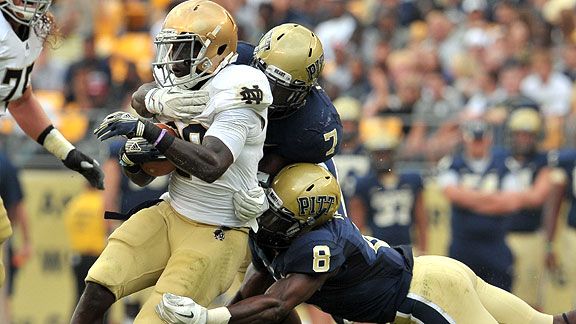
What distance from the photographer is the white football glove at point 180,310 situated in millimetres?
5793

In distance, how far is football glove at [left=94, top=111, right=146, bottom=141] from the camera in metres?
5.85

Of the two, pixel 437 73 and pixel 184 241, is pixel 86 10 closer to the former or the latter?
pixel 437 73

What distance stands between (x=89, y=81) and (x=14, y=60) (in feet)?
21.1

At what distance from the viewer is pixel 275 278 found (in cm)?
654

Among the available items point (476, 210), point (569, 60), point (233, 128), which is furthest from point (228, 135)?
point (569, 60)

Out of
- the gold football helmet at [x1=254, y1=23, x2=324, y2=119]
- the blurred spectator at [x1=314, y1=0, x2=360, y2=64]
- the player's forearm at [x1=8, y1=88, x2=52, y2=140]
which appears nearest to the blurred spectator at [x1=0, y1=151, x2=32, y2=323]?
the player's forearm at [x1=8, y1=88, x2=52, y2=140]

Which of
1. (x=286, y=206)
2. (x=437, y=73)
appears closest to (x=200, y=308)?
(x=286, y=206)

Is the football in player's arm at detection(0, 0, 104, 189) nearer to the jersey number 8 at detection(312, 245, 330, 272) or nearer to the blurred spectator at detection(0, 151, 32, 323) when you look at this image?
the jersey number 8 at detection(312, 245, 330, 272)

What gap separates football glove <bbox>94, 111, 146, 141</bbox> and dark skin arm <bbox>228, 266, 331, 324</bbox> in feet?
2.96

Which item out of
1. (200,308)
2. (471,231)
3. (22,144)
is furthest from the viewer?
(22,144)

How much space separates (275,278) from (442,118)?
5.12 m

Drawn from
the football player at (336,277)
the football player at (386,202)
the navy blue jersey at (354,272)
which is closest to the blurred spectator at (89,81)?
the football player at (386,202)

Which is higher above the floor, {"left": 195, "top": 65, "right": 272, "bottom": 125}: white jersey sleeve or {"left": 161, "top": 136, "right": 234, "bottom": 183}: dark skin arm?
{"left": 195, "top": 65, "right": 272, "bottom": 125}: white jersey sleeve

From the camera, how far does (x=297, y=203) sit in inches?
247
